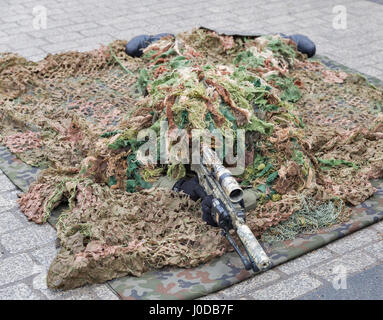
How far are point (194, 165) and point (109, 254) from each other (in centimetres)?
102

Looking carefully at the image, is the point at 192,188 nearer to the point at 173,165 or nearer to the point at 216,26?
the point at 173,165

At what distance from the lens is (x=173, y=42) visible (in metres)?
6.97

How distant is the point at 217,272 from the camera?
3988mm

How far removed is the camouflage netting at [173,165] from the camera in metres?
4.14

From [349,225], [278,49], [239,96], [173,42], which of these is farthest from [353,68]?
[349,225]

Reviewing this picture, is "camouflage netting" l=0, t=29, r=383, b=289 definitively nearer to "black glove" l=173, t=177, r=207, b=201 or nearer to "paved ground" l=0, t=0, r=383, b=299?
"black glove" l=173, t=177, r=207, b=201

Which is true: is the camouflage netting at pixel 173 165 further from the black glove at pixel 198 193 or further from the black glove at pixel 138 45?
the black glove at pixel 138 45

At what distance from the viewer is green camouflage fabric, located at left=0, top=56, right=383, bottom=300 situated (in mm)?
3809

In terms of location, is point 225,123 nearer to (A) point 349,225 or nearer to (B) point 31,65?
(A) point 349,225

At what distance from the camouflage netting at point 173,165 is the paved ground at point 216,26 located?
8.1 inches

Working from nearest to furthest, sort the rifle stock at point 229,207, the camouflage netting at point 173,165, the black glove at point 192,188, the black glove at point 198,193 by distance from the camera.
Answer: the rifle stock at point 229,207, the camouflage netting at point 173,165, the black glove at point 198,193, the black glove at point 192,188

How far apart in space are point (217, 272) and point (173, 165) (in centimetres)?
99

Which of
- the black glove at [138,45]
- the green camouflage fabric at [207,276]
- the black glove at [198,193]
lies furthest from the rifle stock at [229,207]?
the black glove at [138,45]

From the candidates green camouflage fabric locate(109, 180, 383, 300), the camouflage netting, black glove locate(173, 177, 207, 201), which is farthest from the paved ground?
black glove locate(173, 177, 207, 201)
